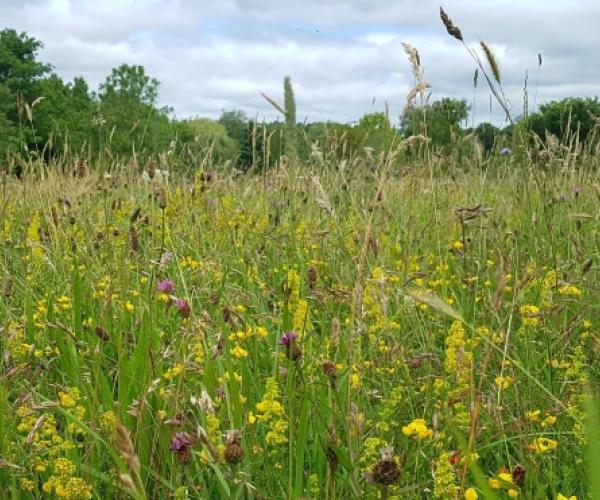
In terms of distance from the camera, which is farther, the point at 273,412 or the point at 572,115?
the point at 572,115

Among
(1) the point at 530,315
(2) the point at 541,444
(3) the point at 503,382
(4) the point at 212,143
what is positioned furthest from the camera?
(4) the point at 212,143

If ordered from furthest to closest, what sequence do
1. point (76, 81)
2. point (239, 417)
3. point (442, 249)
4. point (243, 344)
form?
point (76, 81) → point (442, 249) → point (243, 344) → point (239, 417)

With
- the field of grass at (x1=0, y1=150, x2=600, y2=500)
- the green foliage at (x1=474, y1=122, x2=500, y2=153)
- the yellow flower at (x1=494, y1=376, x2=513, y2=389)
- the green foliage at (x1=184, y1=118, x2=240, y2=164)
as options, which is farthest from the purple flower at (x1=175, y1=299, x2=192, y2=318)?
the green foliage at (x1=474, y1=122, x2=500, y2=153)

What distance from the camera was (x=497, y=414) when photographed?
149cm

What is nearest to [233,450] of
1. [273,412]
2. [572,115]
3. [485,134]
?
[273,412]

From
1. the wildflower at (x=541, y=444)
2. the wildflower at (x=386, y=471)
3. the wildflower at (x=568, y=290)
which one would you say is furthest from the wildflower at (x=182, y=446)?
the wildflower at (x=568, y=290)

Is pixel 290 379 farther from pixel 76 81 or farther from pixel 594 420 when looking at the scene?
pixel 76 81

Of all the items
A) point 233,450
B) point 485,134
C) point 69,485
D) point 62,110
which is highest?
point 62,110

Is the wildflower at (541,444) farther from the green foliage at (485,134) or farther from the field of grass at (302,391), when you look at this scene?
the green foliage at (485,134)

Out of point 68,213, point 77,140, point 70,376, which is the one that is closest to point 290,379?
point 70,376

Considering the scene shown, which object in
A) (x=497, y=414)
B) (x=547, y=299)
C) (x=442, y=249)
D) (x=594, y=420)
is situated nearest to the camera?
(x=594, y=420)

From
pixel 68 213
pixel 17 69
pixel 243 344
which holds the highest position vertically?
pixel 17 69

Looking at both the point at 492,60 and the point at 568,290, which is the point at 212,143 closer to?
the point at 568,290

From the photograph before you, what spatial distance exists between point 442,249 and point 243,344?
1689 millimetres
